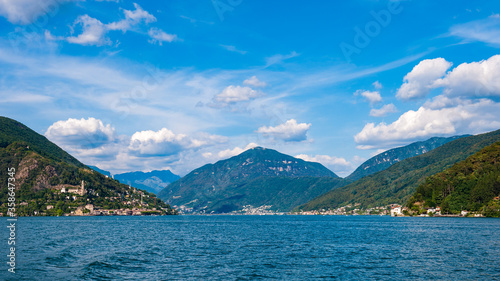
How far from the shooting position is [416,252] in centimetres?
6500

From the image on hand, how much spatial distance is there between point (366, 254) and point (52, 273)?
4929 cm

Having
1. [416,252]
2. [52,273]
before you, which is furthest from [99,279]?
[416,252]

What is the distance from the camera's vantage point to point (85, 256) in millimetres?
61812

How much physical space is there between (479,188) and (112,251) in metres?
191

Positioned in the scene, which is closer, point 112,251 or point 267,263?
point 267,263

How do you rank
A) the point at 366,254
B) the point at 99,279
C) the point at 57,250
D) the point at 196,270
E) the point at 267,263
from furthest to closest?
the point at 57,250
the point at 366,254
the point at 267,263
the point at 196,270
the point at 99,279

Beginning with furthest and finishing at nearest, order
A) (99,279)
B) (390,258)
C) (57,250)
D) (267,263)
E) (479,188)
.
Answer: (479,188) < (57,250) < (390,258) < (267,263) < (99,279)

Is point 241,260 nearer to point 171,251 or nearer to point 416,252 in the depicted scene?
point 171,251

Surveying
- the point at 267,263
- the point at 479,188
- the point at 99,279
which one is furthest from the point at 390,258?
the point at 479,188

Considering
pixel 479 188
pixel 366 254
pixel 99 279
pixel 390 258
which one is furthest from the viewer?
pixel 479 188

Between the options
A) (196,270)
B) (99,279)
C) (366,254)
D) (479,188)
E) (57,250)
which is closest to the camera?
(99,279)

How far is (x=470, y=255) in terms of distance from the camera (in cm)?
5894

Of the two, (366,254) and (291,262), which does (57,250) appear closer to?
(291,262)

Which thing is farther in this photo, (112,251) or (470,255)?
(112,251)
